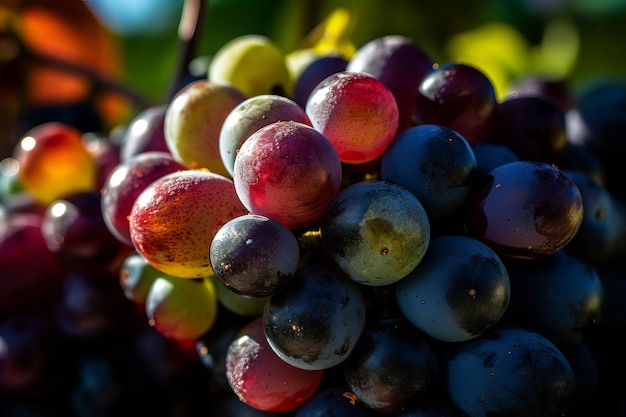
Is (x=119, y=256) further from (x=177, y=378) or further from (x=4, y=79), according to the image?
(x=4, y=79)

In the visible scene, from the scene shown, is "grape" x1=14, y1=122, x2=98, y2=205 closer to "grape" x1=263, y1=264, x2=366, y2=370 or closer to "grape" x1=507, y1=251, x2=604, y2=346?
"grape" x1=263, y1=264, x2=366, y2=370

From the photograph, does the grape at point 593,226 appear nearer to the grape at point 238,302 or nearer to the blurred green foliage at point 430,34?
the grape at point 238,302

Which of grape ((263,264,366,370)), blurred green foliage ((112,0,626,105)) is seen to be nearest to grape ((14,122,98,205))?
grape ((263,264,366,370))

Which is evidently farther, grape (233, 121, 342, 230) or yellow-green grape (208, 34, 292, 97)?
yellow-green grape (208, 34, 292, 97)

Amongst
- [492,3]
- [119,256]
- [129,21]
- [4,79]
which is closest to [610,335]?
[119,256]

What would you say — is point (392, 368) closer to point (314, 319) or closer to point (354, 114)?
point (314, 319)

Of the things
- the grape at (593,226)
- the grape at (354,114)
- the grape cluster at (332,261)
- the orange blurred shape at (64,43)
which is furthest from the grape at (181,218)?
the orange blurred shape at (64,43)
